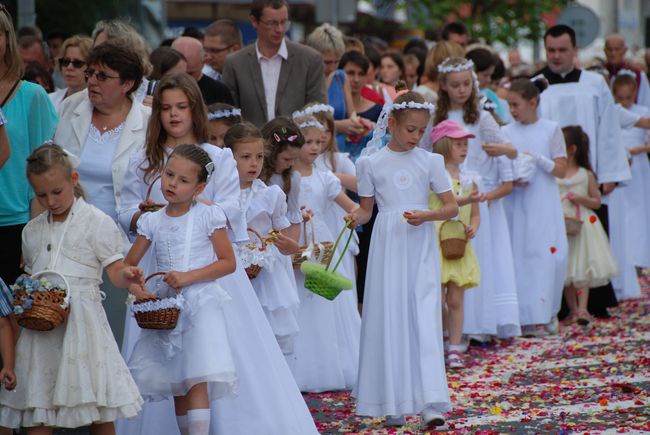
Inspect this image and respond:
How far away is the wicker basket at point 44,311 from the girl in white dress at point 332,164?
3854 millimetres

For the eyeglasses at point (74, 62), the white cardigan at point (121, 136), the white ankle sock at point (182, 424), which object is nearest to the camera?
the white ankle sock at point (182, 424)

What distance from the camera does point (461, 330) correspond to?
10617mm

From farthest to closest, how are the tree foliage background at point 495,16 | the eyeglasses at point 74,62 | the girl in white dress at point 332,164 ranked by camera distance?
1. the tree foliage background at point 495,16
2. the girl in white dress at point 332,164
3. the eyeglasses at point 74,62

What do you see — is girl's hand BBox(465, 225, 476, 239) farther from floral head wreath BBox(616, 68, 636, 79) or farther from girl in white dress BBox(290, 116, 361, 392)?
floral head wreath BBox(616, 68, 636, 79)

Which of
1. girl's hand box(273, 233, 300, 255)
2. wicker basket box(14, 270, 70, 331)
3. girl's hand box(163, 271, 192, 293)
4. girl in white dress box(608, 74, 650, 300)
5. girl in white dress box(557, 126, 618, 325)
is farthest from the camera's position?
girl in white dress box(608, 74, 650, 300)

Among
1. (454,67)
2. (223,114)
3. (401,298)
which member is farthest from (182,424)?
(454,67)

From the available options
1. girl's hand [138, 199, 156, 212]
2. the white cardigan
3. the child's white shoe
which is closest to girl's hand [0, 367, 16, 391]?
girl's hand [138, 199, 156, 212]

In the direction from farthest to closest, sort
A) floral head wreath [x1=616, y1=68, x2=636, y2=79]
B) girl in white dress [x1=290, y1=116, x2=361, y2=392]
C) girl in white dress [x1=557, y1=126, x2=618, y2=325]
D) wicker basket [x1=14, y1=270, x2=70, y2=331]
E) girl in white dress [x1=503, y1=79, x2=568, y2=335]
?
floral head wreath [x1=616, y1=68, x2=636, y2=79], girl in white dress [x1=557, y1=126, x2=618, y2=325], girl in white dress [x1=503, y1=79, x2=568, y2=335], girl in white dress [x1=290, y1=116, x2=361, y2=392], wicker basket [x1=14, y1=270, x2=70, y2=331]

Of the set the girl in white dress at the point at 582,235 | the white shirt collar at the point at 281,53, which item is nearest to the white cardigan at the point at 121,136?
the white shirt collar at the point at 281,53

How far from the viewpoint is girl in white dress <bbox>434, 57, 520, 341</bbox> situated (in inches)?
438

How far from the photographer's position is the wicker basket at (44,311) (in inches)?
248

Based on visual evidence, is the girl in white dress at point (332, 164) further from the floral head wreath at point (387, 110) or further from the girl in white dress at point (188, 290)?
the girl in white dress at point (188, 290)

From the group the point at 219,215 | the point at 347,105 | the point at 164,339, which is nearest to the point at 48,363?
the point at 164,339

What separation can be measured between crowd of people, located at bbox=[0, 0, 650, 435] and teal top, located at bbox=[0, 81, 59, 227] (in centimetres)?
1
